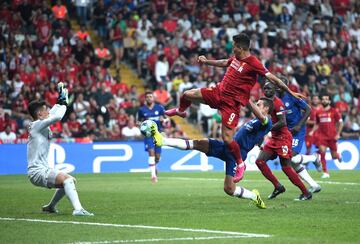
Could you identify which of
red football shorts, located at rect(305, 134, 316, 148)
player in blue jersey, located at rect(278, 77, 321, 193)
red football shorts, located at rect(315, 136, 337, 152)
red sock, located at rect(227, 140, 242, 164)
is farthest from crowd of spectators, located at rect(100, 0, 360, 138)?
red sock, located at rect(227, 140, 242, 164)

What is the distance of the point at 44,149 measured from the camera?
13.7 meters

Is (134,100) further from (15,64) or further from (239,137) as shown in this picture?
(239,137)

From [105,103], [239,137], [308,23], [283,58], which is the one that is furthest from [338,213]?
[308,23]

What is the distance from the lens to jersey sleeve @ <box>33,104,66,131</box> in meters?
13.5

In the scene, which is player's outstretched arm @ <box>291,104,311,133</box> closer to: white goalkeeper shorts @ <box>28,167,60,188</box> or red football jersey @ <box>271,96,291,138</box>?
red football jersey @ <box>271,96,291,138</box>

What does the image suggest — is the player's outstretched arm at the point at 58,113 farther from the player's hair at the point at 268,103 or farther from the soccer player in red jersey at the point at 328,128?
the soccer player in red jersey at the point at 328,128

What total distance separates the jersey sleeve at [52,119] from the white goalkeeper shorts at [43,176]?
25.1 inches

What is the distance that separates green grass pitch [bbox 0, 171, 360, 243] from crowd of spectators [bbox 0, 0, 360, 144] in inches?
395

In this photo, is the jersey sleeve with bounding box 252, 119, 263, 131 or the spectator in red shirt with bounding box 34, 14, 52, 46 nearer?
the jersey sleeve with bounding box 252, 119, 263, 131

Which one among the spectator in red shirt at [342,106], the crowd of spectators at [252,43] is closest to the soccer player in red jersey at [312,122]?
the crowd of spectators at [252,43]

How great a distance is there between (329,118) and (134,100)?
8.17 m

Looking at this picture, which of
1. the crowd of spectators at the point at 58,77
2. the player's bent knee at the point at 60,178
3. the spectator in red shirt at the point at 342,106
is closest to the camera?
the player's bent knee at the point at 60,178

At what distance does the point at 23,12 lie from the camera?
110ft

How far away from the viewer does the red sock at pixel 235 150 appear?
1493cm
